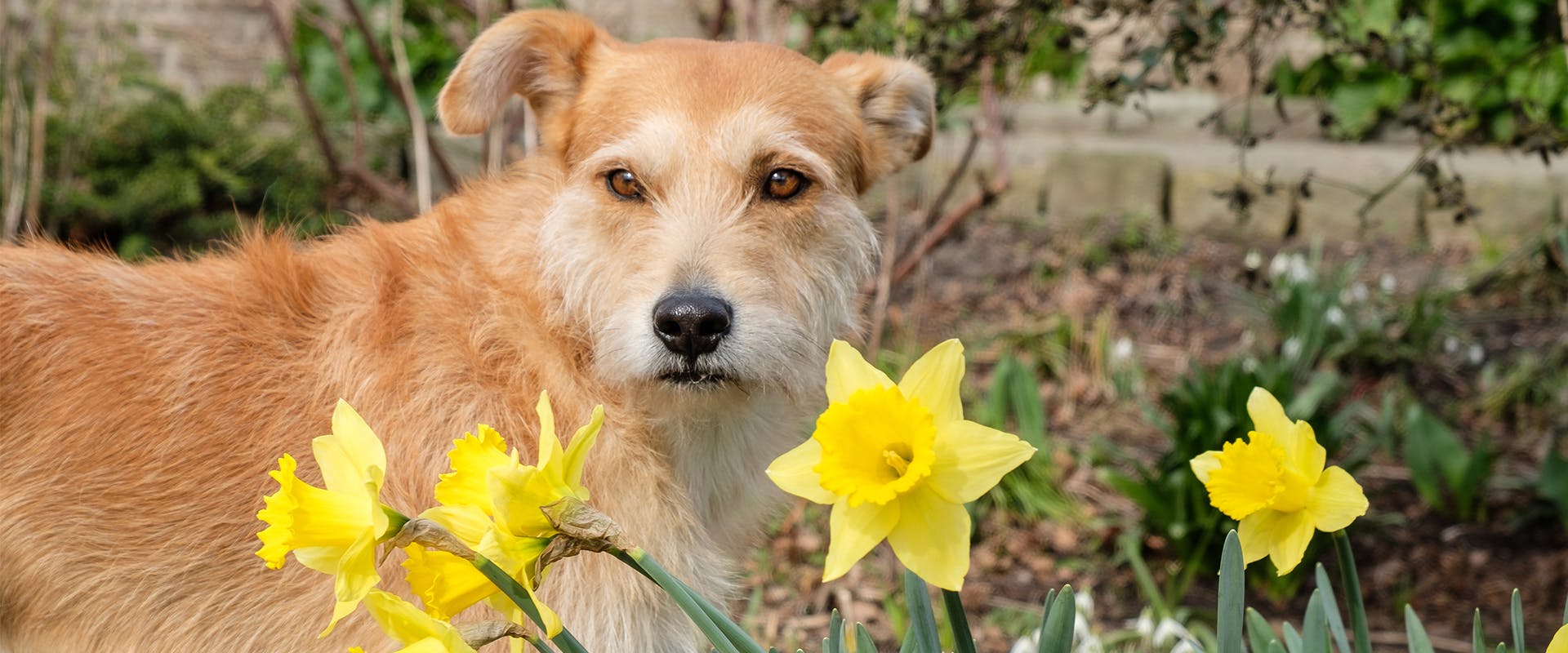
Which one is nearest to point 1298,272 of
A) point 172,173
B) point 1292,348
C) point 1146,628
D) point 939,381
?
point 1292,348

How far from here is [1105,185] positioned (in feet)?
26.1

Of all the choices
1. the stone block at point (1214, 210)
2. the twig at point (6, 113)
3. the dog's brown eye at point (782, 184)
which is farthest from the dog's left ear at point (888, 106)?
the stone block at point (1214, 210)

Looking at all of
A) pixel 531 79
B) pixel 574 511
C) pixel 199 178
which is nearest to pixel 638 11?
pixel 199 178

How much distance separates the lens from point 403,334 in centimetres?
256

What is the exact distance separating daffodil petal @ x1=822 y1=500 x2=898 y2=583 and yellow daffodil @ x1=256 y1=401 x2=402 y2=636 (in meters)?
0.45

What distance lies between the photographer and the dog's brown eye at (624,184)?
263 centimetres

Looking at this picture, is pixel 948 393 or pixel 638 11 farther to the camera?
pixel 638 11

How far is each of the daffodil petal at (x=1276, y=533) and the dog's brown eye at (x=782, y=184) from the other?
52.4 inches

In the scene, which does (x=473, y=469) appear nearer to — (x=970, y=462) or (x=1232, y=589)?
(x=970, y=462)

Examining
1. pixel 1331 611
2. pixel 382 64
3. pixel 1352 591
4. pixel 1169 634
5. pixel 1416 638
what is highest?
pixel 1352 591

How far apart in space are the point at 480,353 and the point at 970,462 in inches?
57.2

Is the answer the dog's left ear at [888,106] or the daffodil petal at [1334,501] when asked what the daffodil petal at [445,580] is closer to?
the daffodil petal at [1334,501]

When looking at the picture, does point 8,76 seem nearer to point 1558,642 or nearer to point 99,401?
point 99,401

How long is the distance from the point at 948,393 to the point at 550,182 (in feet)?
5.47
